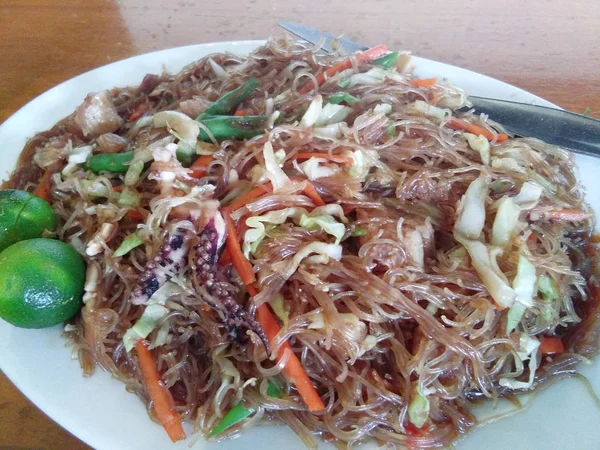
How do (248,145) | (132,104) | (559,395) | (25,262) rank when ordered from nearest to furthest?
(25,262)
(559,395)
(248,145)
(132,104)

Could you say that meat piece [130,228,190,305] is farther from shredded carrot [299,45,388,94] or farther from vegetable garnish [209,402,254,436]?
shredded carrot [299,45,388,94]

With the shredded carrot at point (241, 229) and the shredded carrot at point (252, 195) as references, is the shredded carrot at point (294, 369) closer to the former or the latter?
the shredded carrot at point (241, 229)

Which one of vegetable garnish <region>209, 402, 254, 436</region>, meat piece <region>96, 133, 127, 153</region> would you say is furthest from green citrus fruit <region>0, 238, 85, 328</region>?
vegetable garnish <region>209, 402, 254, 436</region>

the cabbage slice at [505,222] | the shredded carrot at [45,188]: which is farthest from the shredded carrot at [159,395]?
the cabbage slice at [505,222]

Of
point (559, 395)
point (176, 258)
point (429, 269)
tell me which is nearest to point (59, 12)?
point (176, 258)

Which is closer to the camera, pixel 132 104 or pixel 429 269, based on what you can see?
pixel 429 269

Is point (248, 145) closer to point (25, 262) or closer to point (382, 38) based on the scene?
point (25, 262)
